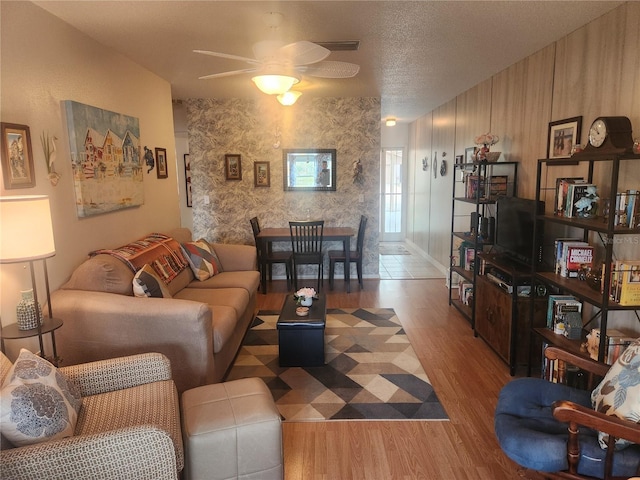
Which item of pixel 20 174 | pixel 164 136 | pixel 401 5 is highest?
pixel 401 5

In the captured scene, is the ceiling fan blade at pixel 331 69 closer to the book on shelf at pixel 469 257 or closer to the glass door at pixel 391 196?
the book on shelf at pixel 469 257

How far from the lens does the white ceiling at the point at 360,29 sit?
2568mm

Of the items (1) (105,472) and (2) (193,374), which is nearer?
(1) (105,472)

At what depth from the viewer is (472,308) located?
4.17m

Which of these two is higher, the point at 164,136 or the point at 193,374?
the point at 164,136

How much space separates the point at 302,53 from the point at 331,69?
52 cm

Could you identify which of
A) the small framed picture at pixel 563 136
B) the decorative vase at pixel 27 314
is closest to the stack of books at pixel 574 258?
the small framed picture at pixel 563 136

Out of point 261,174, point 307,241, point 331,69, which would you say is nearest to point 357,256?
point 307,241

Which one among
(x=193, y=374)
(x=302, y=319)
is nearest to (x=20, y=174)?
(x=193, y=374)

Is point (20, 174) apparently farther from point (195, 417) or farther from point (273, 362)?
point (273, 362)

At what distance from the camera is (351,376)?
10.4ft

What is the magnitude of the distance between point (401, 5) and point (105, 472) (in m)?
2.76

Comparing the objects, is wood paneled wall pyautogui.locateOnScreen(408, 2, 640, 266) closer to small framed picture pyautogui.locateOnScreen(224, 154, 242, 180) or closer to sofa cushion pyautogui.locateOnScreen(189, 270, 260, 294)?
sofa cushion pyautogui.locateOnScreen(189, 270, 260, 294)

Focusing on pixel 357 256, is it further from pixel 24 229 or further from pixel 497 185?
pixel 24 229
